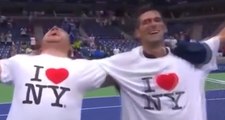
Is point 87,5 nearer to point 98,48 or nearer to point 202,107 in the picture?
point 98,48

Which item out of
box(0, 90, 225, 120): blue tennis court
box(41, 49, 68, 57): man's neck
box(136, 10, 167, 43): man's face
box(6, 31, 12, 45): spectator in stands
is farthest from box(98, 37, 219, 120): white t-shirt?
box(6, 31, 12, 45): spectator in stands

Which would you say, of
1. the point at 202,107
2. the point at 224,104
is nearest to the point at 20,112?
the point at 202,107

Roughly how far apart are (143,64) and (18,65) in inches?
31.8

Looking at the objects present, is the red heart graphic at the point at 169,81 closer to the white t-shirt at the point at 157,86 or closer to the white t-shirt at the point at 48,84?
the white t-shirt at the point at 157,86

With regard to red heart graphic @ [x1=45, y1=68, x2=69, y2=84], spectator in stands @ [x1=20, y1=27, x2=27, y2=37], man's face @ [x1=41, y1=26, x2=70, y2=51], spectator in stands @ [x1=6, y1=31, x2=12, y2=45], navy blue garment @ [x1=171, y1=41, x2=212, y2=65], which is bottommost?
spectator in stands @ [x1=6, y1=31, x2=12, y2=45]

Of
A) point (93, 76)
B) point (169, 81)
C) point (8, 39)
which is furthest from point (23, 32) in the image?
point (169, 81)

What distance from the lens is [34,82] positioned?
3.35 meters

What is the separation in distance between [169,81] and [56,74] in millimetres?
726

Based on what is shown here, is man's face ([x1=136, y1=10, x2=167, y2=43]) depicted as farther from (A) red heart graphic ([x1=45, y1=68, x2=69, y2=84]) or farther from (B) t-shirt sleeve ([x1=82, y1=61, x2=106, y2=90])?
(A) red heart graphic ([x1=45, y1=68, x2=69, y2=84])

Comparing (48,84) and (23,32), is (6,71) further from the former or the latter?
(23,32)

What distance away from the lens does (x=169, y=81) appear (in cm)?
344

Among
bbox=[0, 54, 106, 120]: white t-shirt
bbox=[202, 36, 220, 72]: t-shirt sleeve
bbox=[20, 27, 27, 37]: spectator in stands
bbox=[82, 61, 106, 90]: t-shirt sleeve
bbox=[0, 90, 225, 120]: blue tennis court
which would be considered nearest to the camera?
bbox=[0, 54, 106, 120]: white t-shirt

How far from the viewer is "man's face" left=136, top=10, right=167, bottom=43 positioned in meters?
3.42

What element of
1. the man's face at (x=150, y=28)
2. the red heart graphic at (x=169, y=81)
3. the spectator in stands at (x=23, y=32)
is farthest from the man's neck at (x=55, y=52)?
the spectator in stands at (x=23, y=32)
